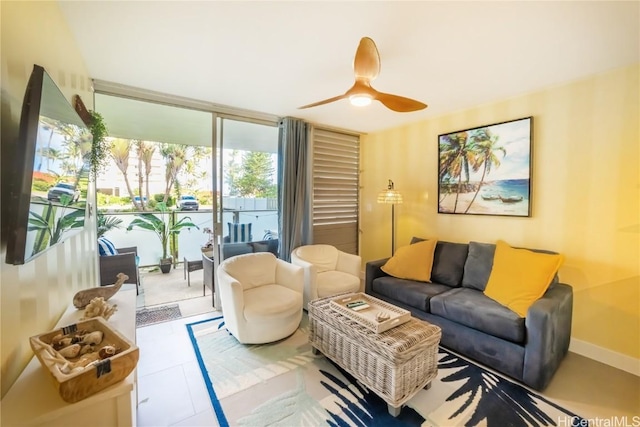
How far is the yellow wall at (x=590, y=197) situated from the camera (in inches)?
86.9

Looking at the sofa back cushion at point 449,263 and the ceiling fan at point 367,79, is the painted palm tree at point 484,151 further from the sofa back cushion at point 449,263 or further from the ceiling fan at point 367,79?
the ceiling fan at point 367,79

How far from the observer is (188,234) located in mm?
5438

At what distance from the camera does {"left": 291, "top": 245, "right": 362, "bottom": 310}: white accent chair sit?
10.0 ft

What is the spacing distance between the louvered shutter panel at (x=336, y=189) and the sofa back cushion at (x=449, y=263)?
1.60 metres

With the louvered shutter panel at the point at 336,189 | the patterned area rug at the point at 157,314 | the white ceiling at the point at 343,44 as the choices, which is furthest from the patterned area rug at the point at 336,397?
the white ceiling at the point at 343,44

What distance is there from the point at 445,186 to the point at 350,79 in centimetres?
182

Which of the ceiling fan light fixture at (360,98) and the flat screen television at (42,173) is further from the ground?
the ceiling fan light fixture at (360,98)

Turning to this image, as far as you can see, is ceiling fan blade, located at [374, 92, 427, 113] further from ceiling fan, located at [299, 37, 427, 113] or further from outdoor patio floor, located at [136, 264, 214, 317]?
outdoor patio floor, located at [136, 264, 214, 317]

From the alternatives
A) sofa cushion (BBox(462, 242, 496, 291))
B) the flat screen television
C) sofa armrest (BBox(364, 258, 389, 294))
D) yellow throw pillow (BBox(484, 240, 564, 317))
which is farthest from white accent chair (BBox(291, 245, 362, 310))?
the flat screen television

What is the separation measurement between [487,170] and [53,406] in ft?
11.9

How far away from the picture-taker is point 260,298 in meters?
2.63

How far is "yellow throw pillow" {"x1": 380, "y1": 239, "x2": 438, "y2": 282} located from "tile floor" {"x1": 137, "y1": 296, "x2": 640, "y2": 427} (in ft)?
4.36

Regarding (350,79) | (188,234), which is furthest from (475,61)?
(188,234)

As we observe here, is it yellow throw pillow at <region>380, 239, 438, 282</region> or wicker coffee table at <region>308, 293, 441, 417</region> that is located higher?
yellow throw pillow at <region>380, 239, 438, 282</region>
